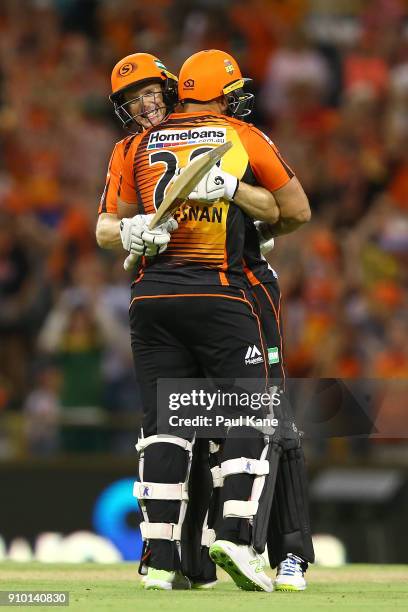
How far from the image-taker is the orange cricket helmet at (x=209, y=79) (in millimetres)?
6191

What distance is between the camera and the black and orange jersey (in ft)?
19.9

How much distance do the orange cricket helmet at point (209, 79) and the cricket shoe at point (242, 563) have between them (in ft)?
6.51

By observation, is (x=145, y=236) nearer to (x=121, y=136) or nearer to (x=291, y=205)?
(x=291, y=205)

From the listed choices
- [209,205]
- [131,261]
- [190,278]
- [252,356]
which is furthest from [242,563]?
[209,205]

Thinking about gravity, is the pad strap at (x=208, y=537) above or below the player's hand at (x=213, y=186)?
below

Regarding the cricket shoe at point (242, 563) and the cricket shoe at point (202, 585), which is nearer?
the cricket shoe at point (242, 563)

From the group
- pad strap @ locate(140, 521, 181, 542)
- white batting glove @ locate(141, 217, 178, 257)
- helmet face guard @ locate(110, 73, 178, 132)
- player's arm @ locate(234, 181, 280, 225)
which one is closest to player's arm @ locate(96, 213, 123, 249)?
white batting glove @ locate(141, 217, 178, 257)

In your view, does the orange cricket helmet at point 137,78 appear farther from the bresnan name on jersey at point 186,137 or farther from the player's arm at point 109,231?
the player's arm at point 109,231

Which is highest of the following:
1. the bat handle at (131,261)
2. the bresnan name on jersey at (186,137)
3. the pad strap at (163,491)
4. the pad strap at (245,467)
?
the bresnan name on jersey at (186,137)

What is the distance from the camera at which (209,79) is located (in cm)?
619

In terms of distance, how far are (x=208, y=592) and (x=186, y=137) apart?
6.50ft

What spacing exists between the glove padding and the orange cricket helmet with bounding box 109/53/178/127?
70 centimetres

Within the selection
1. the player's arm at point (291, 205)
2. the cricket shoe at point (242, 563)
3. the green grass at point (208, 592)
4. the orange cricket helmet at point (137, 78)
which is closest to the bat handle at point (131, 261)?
the player's arm at point (291, 205)

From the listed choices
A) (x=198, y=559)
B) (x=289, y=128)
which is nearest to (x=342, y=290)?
(x=289, y=128)
